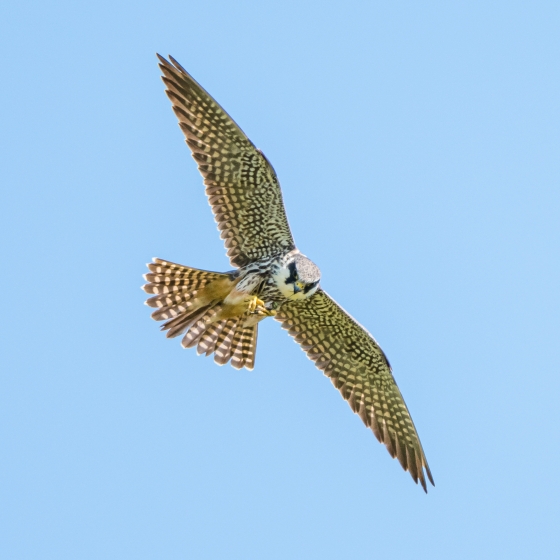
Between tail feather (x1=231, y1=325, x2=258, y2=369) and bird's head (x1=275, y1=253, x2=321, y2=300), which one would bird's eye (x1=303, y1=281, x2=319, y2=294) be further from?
tail feather (x1=231, y1=325, x2=258, y2=369)

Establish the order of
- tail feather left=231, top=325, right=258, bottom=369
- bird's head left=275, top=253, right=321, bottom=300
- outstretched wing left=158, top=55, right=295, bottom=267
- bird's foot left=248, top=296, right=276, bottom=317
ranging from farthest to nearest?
tail feather left=231, top=325, right=258, bottom=369, bird's foot left=248, top=296, right=276, bottom=317, bird's head left=275, top=253, right=321, bottom=300, outstretched wing left=158, top=55, right=295, bottom=267

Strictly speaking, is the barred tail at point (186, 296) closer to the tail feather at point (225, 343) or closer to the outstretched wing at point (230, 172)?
the tail feather at point (225, 343)

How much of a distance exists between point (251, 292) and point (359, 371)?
167 cm

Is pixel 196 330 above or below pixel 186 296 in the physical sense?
below

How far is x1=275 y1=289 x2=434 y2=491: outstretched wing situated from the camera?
1123cm

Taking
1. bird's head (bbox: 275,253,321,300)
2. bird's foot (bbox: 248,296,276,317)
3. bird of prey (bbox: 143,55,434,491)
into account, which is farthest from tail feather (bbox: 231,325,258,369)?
bird's head (bbox: 275,253,321,300)

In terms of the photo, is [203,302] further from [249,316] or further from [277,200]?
[277,200]

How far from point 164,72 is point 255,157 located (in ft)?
3.80

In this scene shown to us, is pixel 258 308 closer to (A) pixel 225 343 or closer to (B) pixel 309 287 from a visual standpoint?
(B) pixel 309 287

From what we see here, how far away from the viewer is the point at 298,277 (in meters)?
10.4

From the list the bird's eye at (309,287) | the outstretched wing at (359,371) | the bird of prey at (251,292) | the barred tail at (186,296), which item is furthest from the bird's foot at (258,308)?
the bird's eye at (309,287)

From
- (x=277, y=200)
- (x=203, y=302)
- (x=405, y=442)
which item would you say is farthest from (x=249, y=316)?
(x=405, y=442)

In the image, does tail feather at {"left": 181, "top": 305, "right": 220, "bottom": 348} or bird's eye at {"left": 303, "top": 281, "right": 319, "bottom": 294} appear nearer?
bird's eye at {"left": 303, "top": 281, "right": 319, "bottom": 294}

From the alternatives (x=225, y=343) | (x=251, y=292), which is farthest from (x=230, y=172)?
(x=225, y=343)
